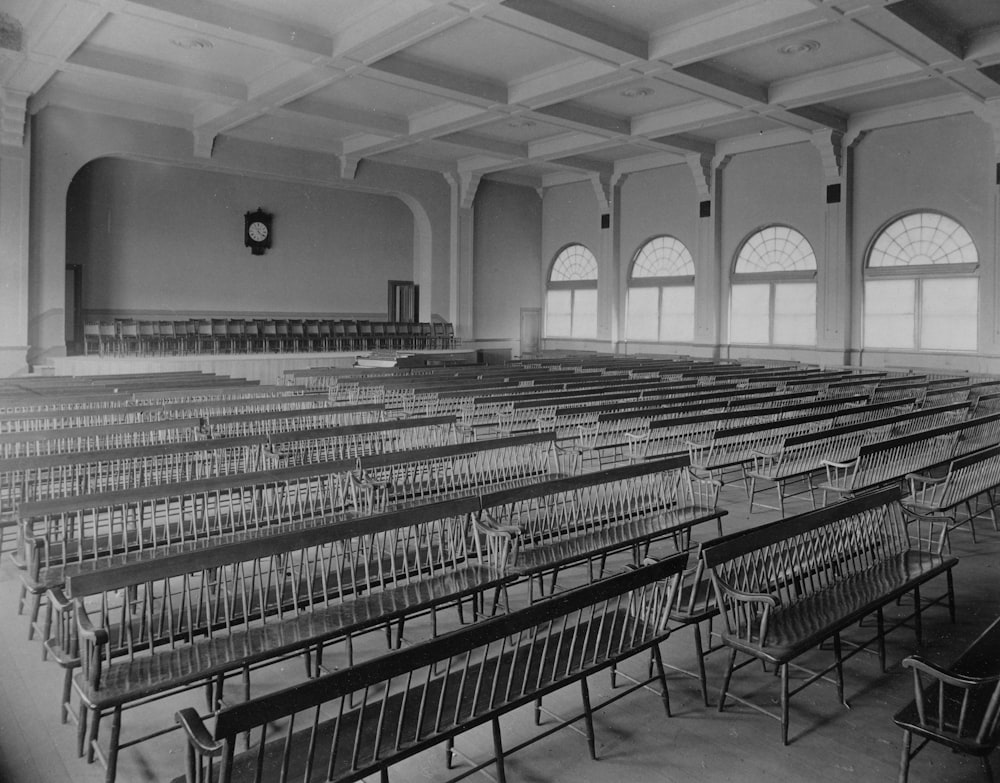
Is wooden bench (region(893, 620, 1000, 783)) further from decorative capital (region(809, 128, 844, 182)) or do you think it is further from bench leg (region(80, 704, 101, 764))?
decorative capital (region(809, 128, 844, 182))

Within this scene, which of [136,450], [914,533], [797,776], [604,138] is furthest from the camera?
[604,138]

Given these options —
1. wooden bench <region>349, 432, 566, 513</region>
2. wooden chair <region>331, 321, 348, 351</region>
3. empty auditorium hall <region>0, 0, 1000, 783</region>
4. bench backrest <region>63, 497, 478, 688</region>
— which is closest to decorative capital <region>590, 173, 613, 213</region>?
empty auditorium hall <region>0, 0, 1000, 783</region>

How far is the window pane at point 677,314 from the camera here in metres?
21.0

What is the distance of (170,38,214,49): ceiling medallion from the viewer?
12.8 m

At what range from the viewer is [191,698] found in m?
3.61

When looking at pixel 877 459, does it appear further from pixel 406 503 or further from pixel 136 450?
pixel 136 450

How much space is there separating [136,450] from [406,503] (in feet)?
5.94

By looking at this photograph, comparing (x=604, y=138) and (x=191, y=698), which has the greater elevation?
(x=604, y=138)

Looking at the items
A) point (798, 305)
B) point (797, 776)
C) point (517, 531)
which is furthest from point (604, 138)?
point (797, 776)

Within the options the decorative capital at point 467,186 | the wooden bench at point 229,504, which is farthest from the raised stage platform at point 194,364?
the wooden bench at point 229,504

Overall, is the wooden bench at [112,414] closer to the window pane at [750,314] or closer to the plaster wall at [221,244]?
the plaster wall at [221,244]

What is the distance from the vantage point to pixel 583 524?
4.89m

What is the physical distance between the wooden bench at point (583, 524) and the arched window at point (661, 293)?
629 inches

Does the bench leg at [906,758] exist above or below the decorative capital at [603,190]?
below
